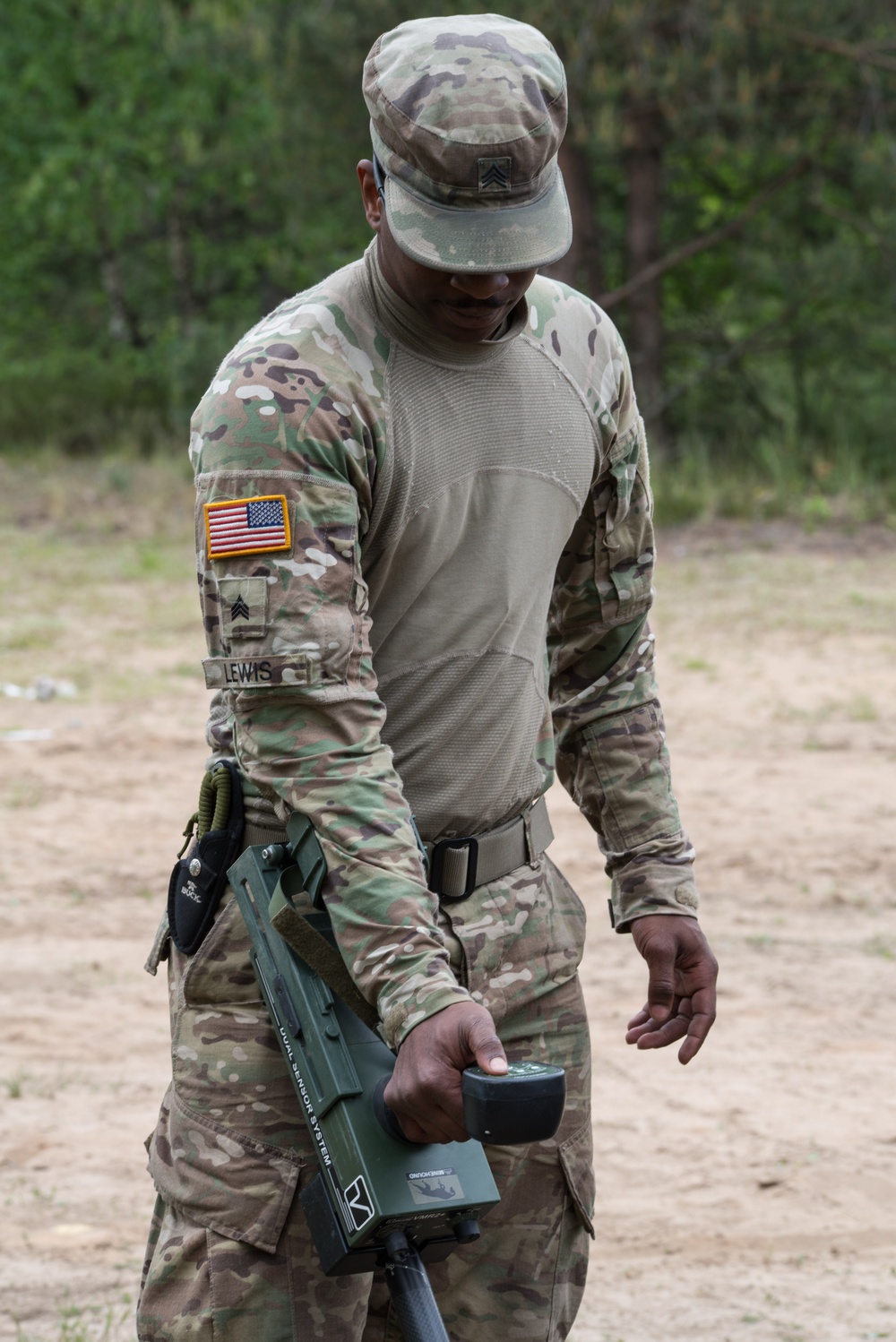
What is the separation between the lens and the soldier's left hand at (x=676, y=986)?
2365mm

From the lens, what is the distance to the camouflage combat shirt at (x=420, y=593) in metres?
1.90

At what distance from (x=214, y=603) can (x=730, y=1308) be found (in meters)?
2.17

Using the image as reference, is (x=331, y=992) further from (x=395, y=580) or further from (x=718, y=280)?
(x=718, y=280)

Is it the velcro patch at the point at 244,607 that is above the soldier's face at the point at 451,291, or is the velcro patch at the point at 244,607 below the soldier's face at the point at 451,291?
below

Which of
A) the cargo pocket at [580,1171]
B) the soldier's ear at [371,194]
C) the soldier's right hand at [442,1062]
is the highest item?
the soldier's ear at [371,194]

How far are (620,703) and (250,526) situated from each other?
2.44 ft

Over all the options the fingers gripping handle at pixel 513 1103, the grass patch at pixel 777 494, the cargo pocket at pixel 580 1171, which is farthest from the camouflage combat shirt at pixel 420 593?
the grass patch at pixel 777 494

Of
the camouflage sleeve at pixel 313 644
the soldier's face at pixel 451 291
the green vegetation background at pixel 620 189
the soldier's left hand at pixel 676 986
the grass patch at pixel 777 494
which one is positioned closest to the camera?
the camouflage sleeve at pixel 313 644

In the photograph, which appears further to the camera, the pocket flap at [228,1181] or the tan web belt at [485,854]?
the tan web belt at [485,854]

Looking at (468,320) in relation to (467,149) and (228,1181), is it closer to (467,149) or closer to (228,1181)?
(467,149)

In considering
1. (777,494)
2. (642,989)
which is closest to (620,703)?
(642,989)

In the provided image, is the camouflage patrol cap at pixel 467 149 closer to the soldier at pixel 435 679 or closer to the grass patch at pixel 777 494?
the soldier at pixel 435 679

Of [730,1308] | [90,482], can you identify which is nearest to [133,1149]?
[730,1308]

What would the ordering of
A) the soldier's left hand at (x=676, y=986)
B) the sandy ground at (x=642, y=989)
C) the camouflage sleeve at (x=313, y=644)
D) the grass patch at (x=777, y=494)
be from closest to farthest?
the camouflage sleeve at (x=313, y=644), the soldier's left hand at (x=676, y=986), the sandy ground at (x=642, y=989), the grass patch at (x=777, y=494)
